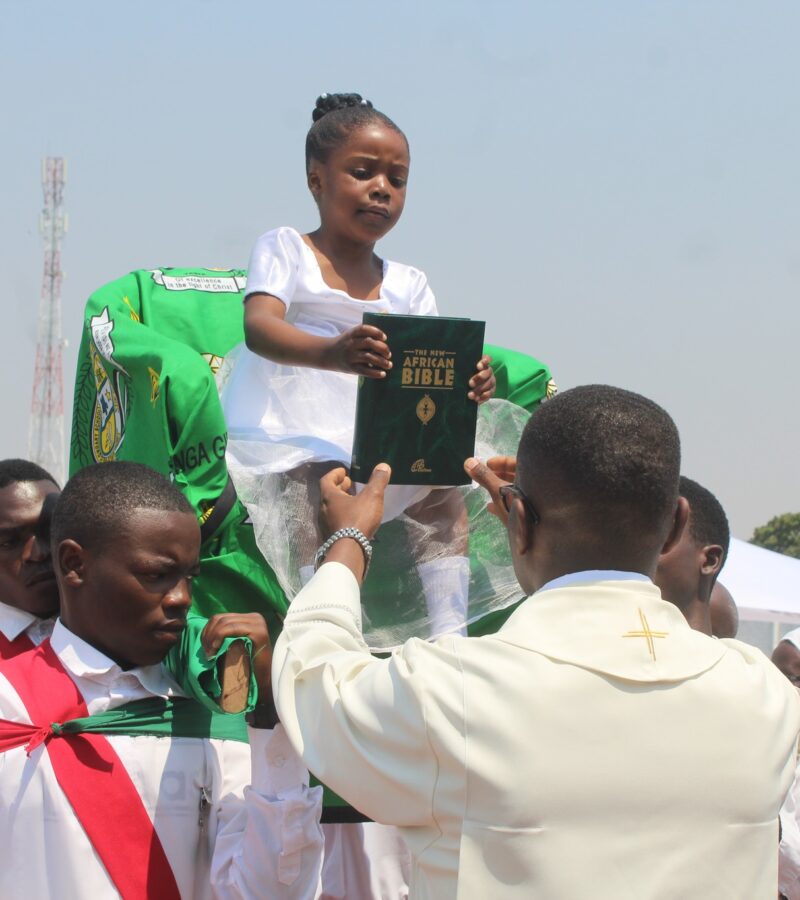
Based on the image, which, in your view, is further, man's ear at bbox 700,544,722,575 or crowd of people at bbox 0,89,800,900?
man's ear at bbox 700,544,722,575

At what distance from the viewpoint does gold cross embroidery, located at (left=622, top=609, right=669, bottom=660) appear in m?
2.18

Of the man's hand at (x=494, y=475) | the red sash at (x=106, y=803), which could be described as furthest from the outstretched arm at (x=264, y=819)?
the man's hand at (x=494, y=475)

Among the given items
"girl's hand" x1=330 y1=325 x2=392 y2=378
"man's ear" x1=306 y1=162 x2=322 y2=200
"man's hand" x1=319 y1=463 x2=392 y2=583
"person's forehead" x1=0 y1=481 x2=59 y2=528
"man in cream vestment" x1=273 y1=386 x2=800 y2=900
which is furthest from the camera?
"man's ear" x1=306 y1=162 x2=322 y2=200

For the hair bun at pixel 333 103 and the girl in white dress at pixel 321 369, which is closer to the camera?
the girl in white dress at pixel 321 369

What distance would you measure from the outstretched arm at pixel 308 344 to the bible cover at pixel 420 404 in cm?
4

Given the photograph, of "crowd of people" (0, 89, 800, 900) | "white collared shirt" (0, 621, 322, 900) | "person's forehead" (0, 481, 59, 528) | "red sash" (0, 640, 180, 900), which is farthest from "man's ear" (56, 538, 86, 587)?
"person's forehead" (0, 481, 59, 528)

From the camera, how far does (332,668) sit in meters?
2.26

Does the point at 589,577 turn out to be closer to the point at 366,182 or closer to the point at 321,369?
the point at 321,369

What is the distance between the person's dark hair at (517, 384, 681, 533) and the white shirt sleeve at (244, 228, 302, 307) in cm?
143

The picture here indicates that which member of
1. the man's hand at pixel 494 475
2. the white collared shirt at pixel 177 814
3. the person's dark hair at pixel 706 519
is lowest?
the white collared shirt at pixel 177 814

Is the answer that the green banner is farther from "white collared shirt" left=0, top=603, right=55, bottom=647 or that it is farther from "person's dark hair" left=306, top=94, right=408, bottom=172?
"person's dark hair" left=306, top=94, right=408, bottom=172

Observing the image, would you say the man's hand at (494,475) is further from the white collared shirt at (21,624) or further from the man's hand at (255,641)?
the white collared shirt at (21,624)

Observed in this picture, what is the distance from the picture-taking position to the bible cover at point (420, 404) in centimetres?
319

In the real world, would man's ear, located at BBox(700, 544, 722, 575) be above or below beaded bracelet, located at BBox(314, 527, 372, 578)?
below
